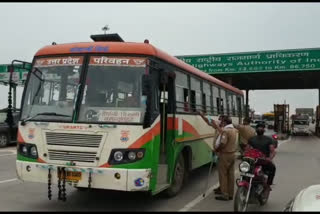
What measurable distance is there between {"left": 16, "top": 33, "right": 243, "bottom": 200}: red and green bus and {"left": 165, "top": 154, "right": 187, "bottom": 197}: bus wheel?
284mm

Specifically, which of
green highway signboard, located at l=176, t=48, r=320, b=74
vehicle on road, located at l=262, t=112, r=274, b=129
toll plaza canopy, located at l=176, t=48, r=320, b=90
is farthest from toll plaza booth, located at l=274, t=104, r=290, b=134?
vehicle on road, located at l=262, t=112, r=274, b=129

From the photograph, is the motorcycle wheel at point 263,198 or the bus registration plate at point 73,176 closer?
the bus registration plate at point 73,176

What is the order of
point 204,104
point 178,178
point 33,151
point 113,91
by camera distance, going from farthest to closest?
point 204,104 → point 178,178 → point 33,151 → point 113,91

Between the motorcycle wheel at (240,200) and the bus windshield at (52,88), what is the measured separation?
3.05 m

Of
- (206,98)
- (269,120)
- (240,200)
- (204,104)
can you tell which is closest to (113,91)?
(240,200)

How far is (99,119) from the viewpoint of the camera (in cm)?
616

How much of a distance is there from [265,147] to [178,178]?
1.94 metres

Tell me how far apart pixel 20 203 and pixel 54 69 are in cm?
254

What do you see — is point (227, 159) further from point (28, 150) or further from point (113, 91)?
point (28, 150)

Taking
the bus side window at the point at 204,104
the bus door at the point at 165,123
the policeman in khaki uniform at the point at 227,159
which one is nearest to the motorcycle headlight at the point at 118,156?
the bus door at the point at 165,123

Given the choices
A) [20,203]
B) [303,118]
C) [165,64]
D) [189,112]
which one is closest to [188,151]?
[189,112]

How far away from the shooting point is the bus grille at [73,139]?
19.8 feet

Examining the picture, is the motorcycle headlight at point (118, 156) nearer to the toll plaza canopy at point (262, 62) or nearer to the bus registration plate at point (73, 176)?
the bus registration plate at point (73, 176)

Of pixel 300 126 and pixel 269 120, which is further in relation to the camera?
pixel 269 120
